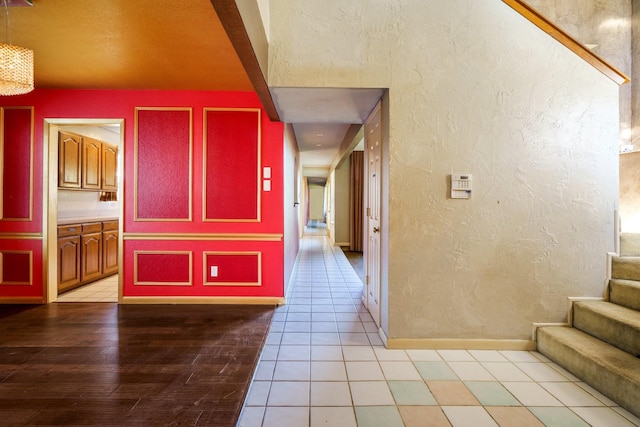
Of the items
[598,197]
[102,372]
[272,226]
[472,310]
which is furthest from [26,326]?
[598,197]

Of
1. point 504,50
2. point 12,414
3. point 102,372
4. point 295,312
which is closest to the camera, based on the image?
point 12,414

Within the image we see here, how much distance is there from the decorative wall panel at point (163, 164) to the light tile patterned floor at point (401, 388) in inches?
76.1

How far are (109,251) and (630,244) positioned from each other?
6.42 m

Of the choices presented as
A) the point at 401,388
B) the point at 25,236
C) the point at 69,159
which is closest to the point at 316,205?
the point at 69,159

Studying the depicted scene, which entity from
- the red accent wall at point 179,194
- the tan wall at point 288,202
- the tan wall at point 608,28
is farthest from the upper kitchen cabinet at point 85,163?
the tan wall at point 608,28

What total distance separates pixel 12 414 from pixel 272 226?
2478mm

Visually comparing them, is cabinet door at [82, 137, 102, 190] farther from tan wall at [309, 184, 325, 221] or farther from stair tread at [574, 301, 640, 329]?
tan wall at [309, 184, 325, 221]

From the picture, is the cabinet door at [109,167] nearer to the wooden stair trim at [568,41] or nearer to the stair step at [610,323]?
the wooden stair trim at [568,41]

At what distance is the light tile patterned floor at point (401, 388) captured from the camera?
69.2 inches

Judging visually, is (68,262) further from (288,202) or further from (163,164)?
(288,202)

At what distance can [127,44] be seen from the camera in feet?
8.25

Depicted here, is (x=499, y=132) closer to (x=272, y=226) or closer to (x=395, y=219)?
(x=395, y=219)

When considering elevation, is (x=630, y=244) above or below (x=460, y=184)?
below

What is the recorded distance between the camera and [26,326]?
2.95m
